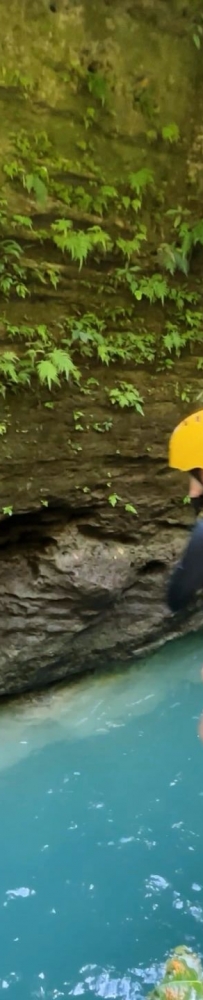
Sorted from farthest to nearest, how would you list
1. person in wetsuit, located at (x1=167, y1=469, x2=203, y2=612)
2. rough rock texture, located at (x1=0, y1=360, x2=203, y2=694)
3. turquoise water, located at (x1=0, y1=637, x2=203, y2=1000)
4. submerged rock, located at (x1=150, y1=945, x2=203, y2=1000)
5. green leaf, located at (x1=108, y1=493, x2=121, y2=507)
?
green leaf, located at (x1=108, y1=493, x2=121, y2=507) < rough rock texture, located at (x1=0, y1=360, x2=203, y2=694) < turquoise water, located at (x1=0, y1=637, x2=203, y2=1000) < person in wetsuit, located at (x1=167, y1=469, x2=203, y2=612) < submerged rock, located at (x1=150, y1=945, x2=203, y2=1000)

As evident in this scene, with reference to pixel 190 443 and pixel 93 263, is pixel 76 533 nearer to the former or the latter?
pixel 93 263

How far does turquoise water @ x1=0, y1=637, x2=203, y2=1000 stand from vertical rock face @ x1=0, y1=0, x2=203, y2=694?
42cm

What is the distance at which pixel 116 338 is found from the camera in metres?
4.28

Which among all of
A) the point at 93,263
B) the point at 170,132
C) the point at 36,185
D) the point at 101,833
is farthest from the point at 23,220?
the point at 101,833

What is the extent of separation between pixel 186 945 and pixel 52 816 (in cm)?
112

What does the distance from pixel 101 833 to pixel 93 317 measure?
3126 mm

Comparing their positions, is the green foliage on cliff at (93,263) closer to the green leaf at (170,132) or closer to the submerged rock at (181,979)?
the green leaf at (170,132)

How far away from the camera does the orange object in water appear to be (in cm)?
237

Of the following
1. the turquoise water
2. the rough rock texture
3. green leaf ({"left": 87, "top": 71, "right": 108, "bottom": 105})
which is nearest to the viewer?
the turquoise water

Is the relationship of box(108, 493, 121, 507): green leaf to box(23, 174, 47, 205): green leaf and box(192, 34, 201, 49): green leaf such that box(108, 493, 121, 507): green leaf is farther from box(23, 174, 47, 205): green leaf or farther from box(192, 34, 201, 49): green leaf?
box(192, 34, 201, 49): green leaf

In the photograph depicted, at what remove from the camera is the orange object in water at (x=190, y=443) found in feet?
7.79

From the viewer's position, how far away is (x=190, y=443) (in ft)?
7.79

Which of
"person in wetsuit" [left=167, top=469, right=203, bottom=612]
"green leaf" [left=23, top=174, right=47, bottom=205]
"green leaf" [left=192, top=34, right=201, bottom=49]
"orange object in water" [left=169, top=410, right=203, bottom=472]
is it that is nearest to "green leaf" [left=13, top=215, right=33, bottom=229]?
"green leaf" [left=23, top=174, right=47, bottom=205]

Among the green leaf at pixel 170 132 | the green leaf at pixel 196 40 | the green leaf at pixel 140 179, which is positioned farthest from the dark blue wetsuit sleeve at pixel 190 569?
the green leaf at pixel 196 40
